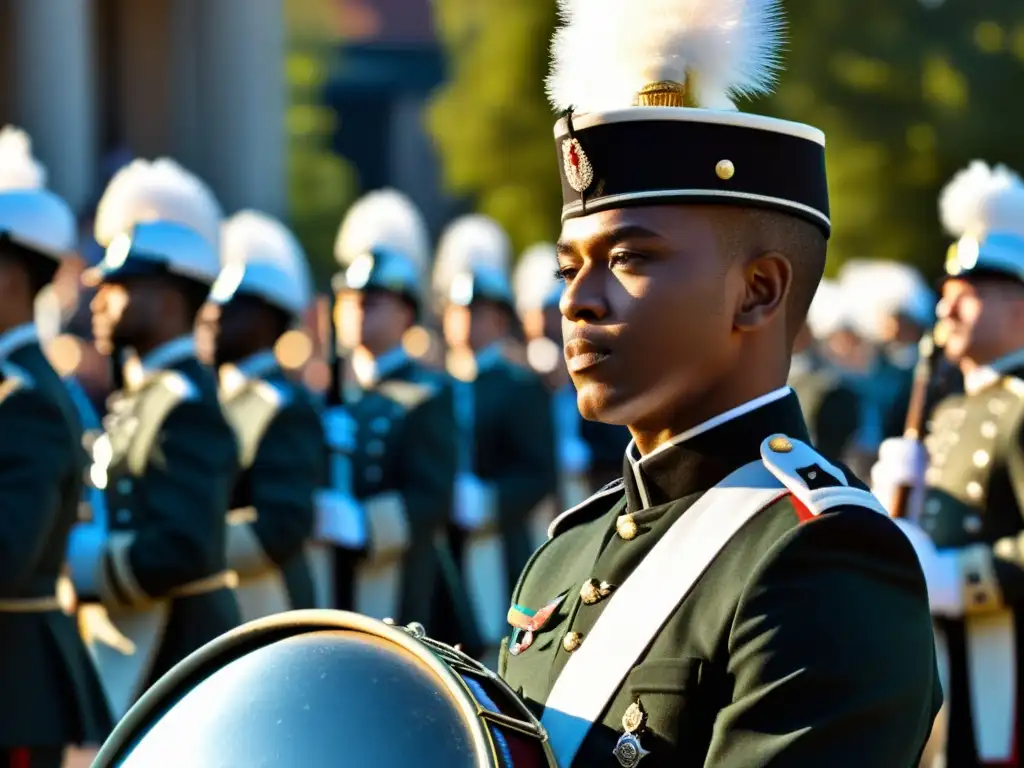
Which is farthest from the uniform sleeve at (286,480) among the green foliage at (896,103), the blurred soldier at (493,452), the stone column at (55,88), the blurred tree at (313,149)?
the blurred tree at (313,149)

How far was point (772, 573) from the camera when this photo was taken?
2.59 meters

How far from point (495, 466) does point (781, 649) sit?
9.14 m

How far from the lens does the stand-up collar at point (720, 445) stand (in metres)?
2.83

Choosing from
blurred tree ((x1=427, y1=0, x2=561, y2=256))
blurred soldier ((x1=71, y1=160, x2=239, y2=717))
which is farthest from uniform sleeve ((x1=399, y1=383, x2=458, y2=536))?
blurred tree ((x1=427, y1=0, x2=561, y2=256))

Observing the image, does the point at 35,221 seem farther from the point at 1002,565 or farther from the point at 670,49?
the point at 670,49

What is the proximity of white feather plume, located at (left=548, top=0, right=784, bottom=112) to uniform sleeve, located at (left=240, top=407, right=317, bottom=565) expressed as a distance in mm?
4578

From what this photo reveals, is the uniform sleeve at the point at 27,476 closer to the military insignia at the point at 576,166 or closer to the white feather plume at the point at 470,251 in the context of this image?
the military insignia at the point at 576,166

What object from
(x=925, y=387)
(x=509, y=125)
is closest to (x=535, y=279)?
(x=925, y=387)

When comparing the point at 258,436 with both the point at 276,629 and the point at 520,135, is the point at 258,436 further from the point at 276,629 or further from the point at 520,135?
the point at 520,135

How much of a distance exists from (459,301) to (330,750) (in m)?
10.4

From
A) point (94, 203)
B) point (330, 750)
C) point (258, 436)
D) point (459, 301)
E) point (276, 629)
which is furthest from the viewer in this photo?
point (94, 203)

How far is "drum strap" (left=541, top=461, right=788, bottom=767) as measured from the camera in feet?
8.93

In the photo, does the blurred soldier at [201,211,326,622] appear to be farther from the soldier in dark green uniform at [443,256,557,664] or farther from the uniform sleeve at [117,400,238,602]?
the soldier in dark green uniform at [443,256,557,664]

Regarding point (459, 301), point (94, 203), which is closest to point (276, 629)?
point (459, 301)
